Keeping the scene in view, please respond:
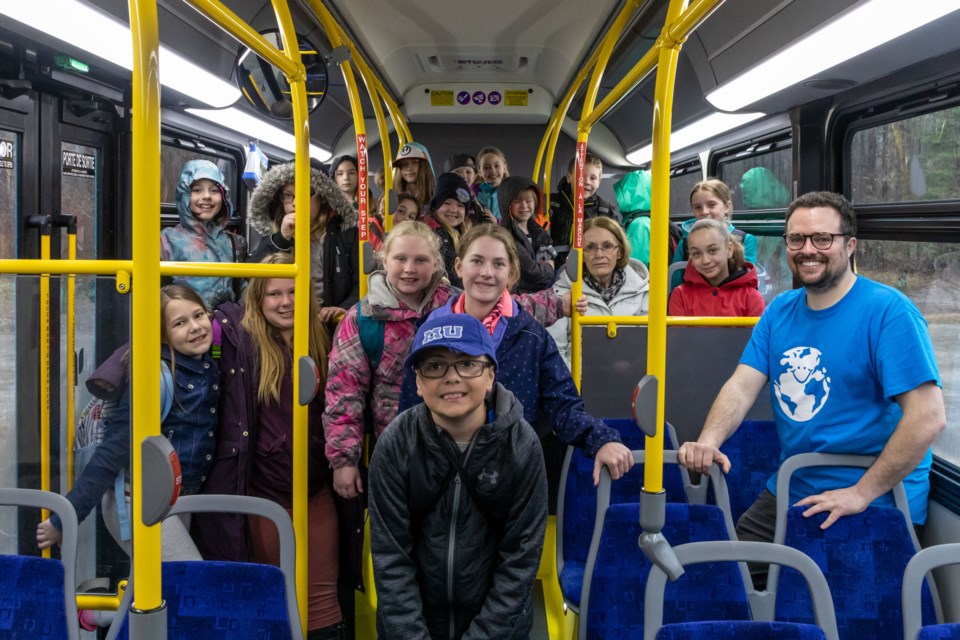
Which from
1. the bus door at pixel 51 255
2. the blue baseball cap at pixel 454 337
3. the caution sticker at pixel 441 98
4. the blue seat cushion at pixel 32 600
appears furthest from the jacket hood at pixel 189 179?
the caution sticker at pixel 441 98

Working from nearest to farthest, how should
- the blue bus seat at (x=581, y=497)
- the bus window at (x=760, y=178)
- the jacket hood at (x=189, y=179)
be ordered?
the blue bus seat at (x=581, y=497)
the jacket hood at (x=189, y=179)
the bus window at (x=760, y=178)

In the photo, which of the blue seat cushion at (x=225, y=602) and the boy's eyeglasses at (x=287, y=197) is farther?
the boy's eyeglasses at (x=287, y=197)

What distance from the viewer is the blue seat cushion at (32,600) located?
1901mm

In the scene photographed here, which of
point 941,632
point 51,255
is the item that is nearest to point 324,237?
point 51,255

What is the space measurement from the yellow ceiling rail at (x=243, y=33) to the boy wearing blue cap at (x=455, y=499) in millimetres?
865

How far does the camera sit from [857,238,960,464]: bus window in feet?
10.0

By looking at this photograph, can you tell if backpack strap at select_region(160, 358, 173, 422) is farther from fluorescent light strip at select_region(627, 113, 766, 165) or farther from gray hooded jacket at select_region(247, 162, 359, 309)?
fluorescent light strip at select_region(627, 113, 766, 165)

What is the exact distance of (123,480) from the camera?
7.93ft

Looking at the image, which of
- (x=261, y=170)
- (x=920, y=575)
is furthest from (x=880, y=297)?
(x=261, y=170)

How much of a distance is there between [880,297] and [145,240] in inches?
82.0

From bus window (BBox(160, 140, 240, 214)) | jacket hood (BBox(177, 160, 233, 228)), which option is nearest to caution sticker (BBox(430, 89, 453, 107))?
bus window (BBox(160, 140, 240, 214))

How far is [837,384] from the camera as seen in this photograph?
243 cm

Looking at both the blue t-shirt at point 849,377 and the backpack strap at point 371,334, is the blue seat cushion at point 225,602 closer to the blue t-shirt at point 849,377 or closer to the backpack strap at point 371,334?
the backpack strap at point 371,334

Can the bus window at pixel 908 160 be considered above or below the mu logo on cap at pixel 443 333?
above
